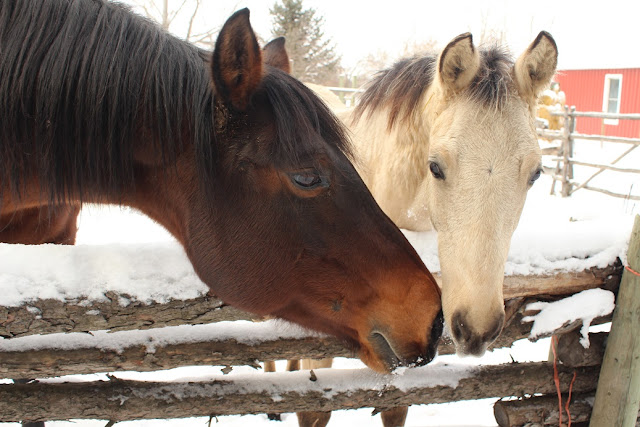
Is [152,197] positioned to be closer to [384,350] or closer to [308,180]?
[308,180]

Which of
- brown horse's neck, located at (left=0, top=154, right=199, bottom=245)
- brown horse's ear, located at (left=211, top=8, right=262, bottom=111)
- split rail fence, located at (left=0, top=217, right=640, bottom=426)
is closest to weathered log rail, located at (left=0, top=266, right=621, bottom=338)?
split rail fence, located at (left=0, top=217, right=640, bottom=426)

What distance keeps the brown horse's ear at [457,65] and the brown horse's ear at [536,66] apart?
0.70 feet

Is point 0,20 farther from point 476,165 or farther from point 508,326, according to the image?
point 508,326

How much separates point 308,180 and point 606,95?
30.1 m

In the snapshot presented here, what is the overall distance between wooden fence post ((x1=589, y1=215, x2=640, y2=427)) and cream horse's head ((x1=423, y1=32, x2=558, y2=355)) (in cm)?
69

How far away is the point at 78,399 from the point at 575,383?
8.55ft

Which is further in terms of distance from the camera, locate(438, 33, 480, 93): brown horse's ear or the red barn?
the red barn

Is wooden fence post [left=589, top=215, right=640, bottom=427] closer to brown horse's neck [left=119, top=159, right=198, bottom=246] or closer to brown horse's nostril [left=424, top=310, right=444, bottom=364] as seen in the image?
brown horse's nostril [left=424, top=310, right=444, bottom=364]

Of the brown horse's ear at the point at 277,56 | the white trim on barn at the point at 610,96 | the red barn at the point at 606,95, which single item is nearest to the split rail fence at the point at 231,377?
the brown horse's ear at the point at 277,56

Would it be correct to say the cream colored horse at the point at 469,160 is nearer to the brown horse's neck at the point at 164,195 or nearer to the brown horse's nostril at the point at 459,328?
the brown horse's nostril at the point at 459,328

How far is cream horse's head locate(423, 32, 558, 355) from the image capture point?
180 centimetres

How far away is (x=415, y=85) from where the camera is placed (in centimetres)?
280

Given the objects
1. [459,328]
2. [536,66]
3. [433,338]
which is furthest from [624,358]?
[536,66]

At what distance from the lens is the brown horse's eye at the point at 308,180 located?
1.68 m
